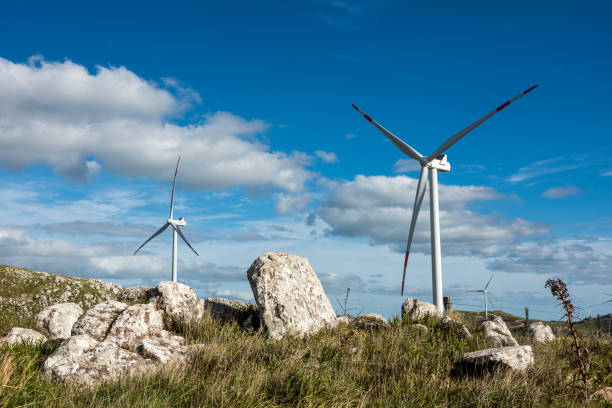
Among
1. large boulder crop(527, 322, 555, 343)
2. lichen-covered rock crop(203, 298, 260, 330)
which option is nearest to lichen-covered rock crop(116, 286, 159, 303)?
lichen-covered rock crop(203, 298, 260, 330)

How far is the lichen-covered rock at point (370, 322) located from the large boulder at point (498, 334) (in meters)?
3.26

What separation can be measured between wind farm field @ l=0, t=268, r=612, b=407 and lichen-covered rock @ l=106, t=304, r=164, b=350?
4.23ft

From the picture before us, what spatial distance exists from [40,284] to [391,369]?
60022 millimetres

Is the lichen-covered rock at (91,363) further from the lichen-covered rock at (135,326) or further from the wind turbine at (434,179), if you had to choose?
the wind turbine at (434,179)

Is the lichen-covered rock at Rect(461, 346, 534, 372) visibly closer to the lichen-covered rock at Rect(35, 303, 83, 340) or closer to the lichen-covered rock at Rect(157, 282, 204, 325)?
the lichen-covered rock at Rect(157, 282, 204, 325)

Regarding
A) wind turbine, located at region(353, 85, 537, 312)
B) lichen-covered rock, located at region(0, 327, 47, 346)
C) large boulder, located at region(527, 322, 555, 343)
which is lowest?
large boulder, located at region(527, 322, 555, 343)

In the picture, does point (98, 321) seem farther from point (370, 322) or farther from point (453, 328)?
point (453, 328)

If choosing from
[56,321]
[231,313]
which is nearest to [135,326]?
[231,313]

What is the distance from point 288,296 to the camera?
48.3ft

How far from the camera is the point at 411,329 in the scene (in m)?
14.8

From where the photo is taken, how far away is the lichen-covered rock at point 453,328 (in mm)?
14805

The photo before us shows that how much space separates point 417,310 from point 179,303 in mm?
8228

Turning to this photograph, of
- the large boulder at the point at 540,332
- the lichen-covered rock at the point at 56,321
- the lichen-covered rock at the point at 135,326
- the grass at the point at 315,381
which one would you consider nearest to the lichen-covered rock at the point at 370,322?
the grass at the point at 315,381

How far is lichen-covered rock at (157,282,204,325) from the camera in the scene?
1559 cm
